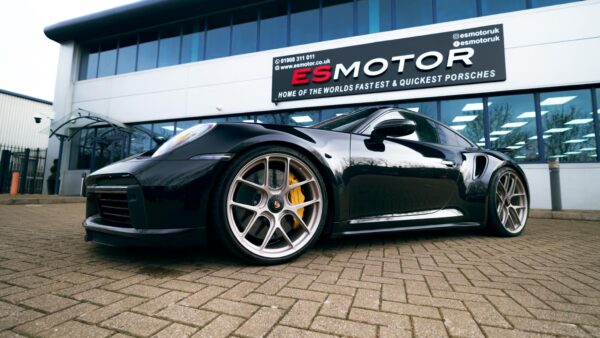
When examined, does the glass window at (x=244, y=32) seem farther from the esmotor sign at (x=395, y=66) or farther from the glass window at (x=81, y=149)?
the glass window at (x=81, y=149)

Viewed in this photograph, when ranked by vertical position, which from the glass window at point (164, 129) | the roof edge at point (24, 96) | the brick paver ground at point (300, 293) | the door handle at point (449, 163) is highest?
the roof edge at point (24, 96)

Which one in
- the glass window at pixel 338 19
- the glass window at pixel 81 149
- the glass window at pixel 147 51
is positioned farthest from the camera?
the glass window at pixel 81 149

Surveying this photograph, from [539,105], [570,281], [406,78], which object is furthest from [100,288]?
[539,105]

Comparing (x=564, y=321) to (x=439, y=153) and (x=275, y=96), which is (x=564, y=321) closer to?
(x=439, y=153)

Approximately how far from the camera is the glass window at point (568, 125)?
6.83m

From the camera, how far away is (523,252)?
7.54ft

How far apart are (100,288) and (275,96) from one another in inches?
333

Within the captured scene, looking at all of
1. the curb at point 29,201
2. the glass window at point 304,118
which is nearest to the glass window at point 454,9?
the glass window at point 304,118

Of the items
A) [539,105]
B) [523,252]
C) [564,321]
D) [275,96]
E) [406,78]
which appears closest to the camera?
[564,321]

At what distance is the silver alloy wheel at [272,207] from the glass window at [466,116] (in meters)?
6.98

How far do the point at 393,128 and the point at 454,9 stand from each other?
27.3ft

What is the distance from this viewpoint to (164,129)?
35.6 ft

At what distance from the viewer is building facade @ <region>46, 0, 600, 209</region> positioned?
6980 mm

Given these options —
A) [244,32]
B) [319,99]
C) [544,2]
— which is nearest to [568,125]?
[544,2]
